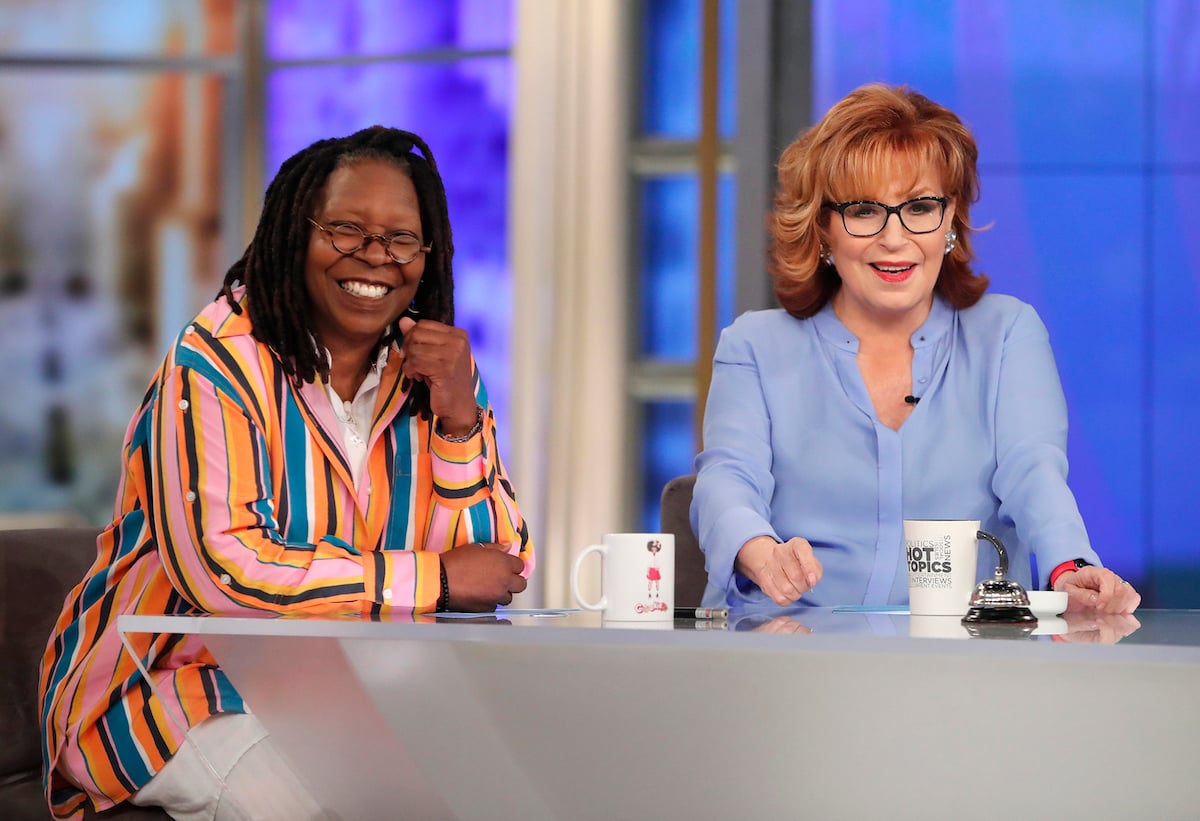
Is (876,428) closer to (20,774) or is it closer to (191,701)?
(191,701)

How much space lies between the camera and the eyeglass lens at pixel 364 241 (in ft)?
5.64

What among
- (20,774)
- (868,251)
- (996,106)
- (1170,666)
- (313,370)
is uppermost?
(996,106)

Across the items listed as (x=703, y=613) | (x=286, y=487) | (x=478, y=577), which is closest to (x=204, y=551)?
(x=286, y=487)

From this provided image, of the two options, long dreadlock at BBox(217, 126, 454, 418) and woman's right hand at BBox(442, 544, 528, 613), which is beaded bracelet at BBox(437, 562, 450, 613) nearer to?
woman's right hand at BBox(442, 544, 528, 613)

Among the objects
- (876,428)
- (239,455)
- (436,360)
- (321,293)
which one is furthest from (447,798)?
(876,428)

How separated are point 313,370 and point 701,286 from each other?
2574mm

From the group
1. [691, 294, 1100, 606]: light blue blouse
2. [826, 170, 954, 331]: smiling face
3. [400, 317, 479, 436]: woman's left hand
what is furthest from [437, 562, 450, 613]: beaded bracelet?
[826, 170, 954, 331]: smiling face

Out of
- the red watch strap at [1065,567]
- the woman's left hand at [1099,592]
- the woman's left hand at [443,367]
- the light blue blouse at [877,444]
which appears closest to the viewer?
the woman's left hand at [1099,592]

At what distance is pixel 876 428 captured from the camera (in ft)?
6.39

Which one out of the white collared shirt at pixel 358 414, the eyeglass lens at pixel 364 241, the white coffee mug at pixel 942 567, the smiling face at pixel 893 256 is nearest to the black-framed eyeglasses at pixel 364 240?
the eyeglass lens at pixel 364 241

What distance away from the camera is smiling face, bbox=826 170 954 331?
191 centimetres

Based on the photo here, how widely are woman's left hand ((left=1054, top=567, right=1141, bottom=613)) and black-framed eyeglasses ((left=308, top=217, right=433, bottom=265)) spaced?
913mm

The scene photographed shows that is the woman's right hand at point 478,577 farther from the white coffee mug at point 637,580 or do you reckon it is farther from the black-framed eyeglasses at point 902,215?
the black-framed eyeglasses at point 902,215

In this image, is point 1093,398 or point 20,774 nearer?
point 20,774
